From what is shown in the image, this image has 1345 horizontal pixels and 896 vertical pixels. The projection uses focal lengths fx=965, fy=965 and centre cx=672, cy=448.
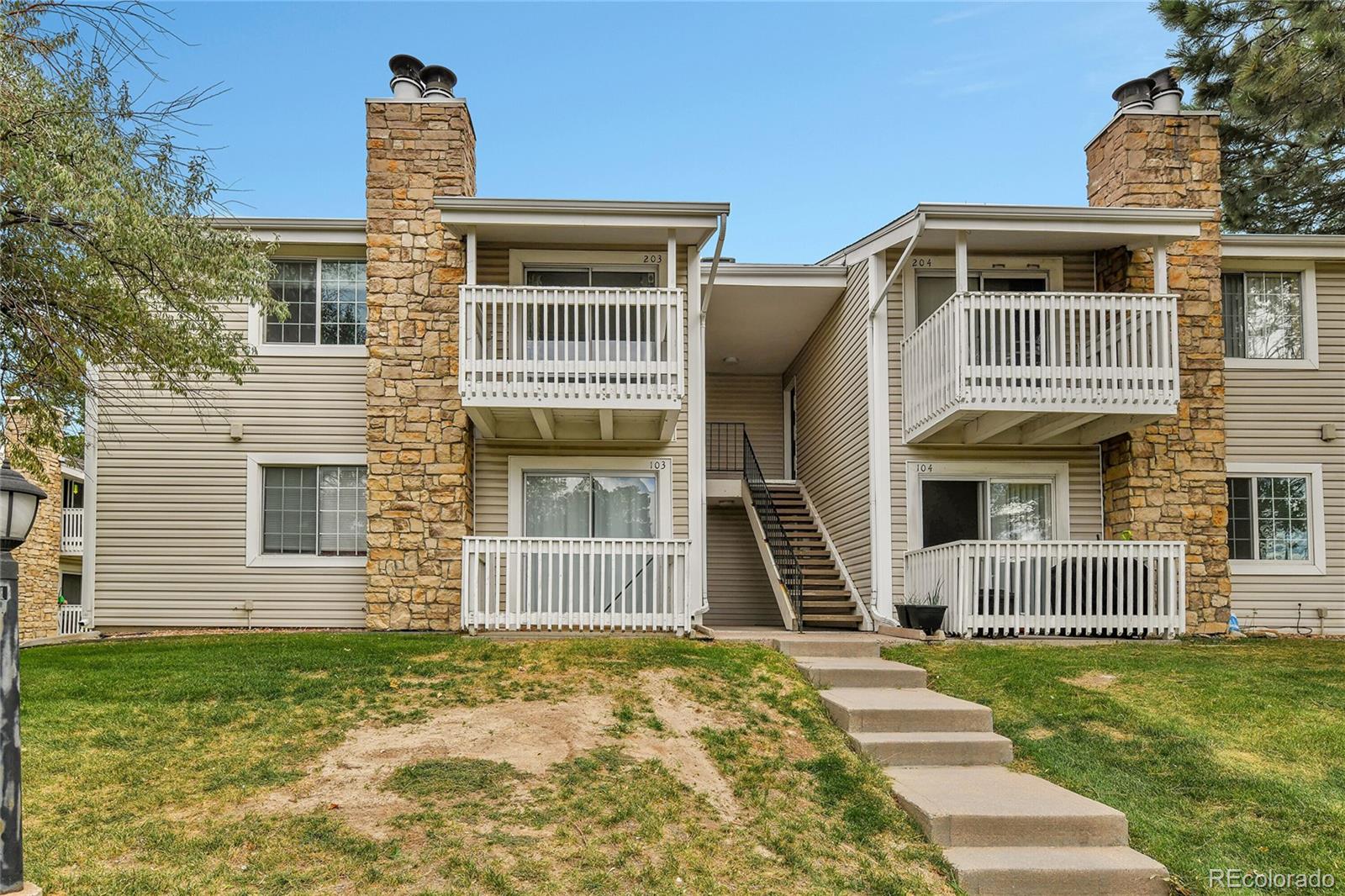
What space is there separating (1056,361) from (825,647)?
14.8 feet

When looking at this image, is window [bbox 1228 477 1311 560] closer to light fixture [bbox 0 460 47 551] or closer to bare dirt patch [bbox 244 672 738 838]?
bare dirt patch [bbox 244 672 738 838]

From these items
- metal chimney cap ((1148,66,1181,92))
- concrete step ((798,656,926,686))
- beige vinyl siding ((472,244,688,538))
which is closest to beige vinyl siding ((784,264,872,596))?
beige vinyl siding ((472,244,688,538))

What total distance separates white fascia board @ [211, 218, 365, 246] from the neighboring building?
1.5 inches

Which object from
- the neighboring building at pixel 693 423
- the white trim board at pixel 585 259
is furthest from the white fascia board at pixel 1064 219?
the white trim board at pixel 585 259

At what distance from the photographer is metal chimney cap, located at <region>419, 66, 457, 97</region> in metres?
12.4

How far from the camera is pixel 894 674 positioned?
8820mm

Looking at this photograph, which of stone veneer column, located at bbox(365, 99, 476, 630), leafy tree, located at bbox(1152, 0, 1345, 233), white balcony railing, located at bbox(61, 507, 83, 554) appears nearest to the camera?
leafy tree, located at bbox(1152, 0, 1345, 233)

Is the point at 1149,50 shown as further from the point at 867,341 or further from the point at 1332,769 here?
the point at 1332,769

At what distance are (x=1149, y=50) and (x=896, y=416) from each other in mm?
9418

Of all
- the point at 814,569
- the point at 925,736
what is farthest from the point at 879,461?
the point at 925,736

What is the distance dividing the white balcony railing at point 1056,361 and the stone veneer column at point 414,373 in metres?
5.91

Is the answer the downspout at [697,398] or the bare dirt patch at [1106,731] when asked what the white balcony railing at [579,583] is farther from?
the bare dirt patch at [1106,731]

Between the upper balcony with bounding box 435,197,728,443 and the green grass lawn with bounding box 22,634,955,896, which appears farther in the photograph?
the upper balcony with bounding box 435,197,728,443

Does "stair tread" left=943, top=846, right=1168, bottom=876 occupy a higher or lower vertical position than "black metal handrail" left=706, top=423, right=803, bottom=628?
lower
